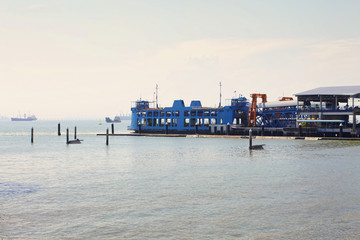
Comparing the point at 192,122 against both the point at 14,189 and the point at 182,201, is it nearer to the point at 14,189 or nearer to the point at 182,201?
the point at 14,189

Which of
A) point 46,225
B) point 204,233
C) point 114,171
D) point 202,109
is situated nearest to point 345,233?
point 204,233

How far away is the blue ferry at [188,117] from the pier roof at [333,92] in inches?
934

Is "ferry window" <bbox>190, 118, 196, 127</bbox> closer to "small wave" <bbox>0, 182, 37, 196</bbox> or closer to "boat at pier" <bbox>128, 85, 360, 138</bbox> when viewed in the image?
"boat at pier" <bbox>128, 85, 360, 138</bbox>

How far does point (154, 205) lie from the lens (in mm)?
30078

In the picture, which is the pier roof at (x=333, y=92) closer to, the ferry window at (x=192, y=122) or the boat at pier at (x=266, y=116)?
the boat at pier at (x=266, y=116)

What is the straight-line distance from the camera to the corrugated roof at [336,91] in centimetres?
10882

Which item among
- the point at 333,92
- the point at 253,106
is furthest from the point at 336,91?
the point at 253,106

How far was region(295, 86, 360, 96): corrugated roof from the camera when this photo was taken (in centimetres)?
10882

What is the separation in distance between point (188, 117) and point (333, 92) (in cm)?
4932

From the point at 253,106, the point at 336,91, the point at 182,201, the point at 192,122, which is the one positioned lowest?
the point at 182,201

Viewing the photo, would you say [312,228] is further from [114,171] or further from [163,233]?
[114,171]

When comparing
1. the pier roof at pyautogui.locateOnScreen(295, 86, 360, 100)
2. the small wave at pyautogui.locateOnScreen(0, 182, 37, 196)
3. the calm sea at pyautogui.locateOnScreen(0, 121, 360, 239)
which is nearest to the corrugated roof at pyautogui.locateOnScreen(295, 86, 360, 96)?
the pier roof at pyautogui.locateOnScreen(295, 86, 360, 100)

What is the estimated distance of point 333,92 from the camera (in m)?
111

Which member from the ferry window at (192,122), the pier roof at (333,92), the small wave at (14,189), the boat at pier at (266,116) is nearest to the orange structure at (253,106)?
the boat at pier at (266,116)
